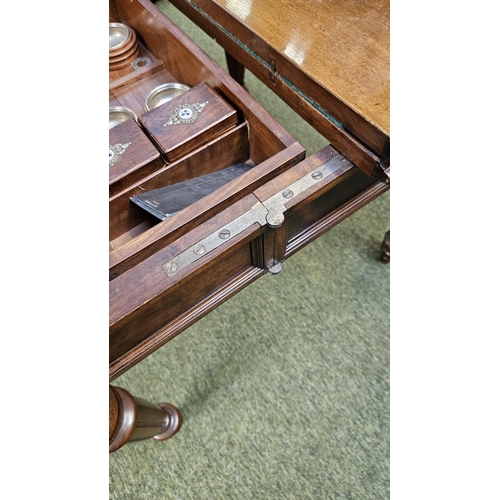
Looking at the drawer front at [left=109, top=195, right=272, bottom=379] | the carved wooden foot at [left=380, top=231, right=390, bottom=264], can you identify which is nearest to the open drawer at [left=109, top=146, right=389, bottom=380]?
the drawer front at [left=109, top=195, right=272, bottom=379]

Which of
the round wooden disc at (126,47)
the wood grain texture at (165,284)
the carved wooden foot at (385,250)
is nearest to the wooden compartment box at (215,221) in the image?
the wood grain texture at (165,284)

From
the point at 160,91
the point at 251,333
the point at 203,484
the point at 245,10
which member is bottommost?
the point at 203,484

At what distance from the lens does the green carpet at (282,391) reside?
3.67 ft

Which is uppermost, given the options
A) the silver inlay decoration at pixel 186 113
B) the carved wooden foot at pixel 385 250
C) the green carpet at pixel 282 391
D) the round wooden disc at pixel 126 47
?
the round wooden disc at pixel 126 47

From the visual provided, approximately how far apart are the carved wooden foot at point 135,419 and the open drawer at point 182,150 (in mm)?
225

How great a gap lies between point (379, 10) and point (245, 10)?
0.79ft

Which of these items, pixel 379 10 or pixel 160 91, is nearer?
pixel 379 10

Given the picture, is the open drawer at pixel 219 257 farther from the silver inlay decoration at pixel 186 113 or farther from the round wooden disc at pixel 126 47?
the round wooden disc at pixel 126 47

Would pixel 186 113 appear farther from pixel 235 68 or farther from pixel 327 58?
pixel 235 68

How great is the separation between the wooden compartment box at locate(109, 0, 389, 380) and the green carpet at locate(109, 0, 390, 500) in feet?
1.65
